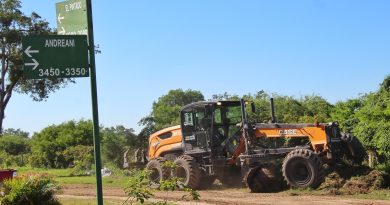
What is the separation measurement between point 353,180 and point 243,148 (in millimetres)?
3914

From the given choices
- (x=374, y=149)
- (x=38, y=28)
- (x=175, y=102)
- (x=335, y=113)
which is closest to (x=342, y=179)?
(x=374, y=149)

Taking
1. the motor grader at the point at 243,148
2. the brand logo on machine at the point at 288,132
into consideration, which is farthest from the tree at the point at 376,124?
the brand logo on machine at the point at 288,132

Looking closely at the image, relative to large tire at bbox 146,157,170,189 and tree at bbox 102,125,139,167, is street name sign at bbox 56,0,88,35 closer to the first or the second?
large tire at bbox 146,157,170,189

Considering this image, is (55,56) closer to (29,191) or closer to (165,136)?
(29,191)

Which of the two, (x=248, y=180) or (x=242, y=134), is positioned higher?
(x=242, y=134)

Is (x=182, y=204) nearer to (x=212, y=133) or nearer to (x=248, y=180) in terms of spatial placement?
(x=248, y=180)

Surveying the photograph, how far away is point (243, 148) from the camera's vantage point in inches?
696

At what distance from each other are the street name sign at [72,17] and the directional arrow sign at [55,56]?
21cm

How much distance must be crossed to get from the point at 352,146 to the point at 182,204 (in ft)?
18.6

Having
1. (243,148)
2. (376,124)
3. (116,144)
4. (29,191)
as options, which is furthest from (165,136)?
(116,144)

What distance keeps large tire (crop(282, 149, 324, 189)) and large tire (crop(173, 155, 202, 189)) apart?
3.36m

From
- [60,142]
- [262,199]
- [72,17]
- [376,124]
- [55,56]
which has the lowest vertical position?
[262,199]

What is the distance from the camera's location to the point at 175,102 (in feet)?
249

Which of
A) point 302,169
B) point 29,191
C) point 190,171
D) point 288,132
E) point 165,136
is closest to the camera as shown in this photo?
point 29,191
